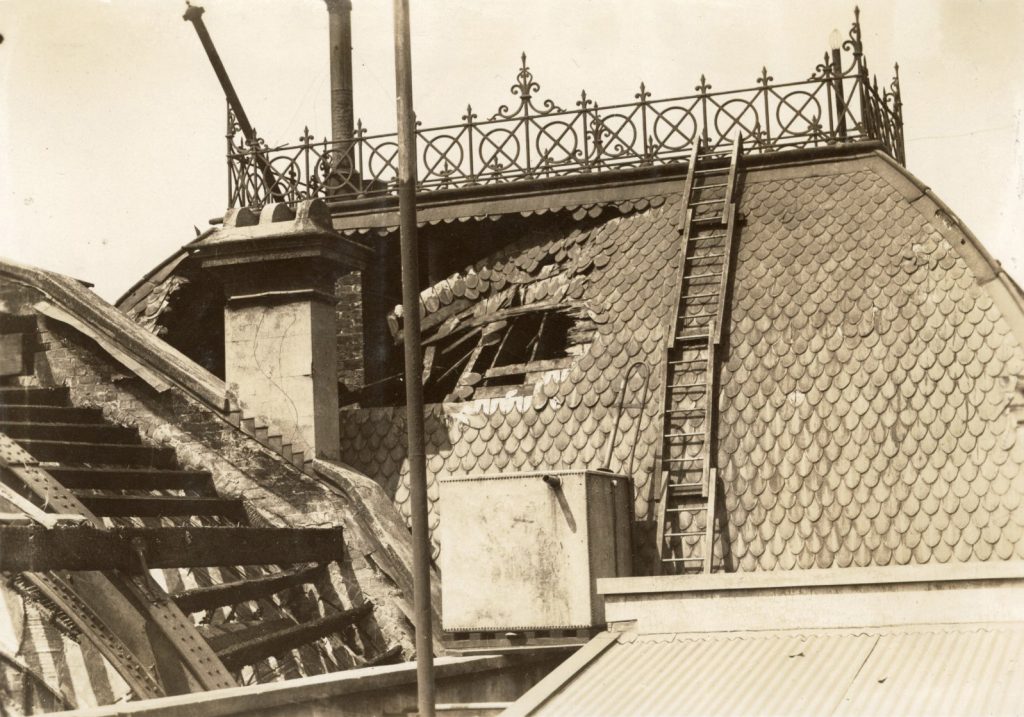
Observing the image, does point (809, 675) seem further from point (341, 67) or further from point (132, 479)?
point (341, 67)

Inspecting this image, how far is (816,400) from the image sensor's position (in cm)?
1552

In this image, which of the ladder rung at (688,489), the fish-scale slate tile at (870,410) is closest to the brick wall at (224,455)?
the ladder rung at (688,489)

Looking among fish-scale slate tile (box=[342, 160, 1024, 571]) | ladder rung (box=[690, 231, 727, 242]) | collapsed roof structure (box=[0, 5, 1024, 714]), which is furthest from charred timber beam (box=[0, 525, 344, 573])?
ladder rung (box=[690, 231, 727, 242])

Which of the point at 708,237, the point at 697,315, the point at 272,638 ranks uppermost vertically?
the point at 708,237

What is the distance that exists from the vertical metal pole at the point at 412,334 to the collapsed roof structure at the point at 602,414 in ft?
2.97

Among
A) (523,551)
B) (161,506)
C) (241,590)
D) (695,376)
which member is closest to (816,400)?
(695,376)

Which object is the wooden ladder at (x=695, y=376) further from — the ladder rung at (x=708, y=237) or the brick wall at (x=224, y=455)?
the brick wall at (x=224, y=455)

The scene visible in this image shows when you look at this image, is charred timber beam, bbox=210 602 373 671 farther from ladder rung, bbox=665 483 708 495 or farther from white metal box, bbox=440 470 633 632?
ladder rung, bbox=665 483 708 495

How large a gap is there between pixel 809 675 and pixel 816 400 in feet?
18.0

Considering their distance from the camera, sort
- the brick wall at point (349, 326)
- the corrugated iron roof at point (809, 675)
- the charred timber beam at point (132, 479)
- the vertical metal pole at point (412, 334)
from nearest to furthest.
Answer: the corrugated iron roof at point (809, 675) → the vertical metal pole at point (412, 334) → the charred timber beam at point (132, 479) → the brick wall at point (349, 326)

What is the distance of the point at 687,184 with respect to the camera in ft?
59.4

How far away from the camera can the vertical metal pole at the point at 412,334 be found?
11.0m

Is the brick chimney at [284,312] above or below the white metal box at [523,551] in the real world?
above

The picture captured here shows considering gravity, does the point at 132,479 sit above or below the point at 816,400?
below
